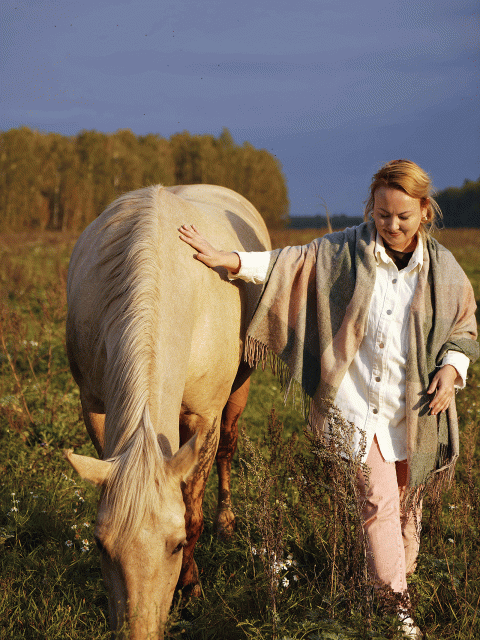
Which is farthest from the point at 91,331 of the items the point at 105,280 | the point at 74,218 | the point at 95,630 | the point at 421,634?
the point at 74,218

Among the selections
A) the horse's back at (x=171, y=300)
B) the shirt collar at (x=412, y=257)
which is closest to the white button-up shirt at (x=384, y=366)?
the shirt collar at (x=412, y=257)

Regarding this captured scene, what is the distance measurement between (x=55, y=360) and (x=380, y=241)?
4159 millimetres

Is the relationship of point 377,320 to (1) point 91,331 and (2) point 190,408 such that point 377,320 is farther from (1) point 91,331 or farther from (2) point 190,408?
(1) point 91,331

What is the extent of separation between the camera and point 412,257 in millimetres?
2588

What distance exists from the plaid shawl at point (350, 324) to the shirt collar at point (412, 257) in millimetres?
31

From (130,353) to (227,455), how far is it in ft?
6.76

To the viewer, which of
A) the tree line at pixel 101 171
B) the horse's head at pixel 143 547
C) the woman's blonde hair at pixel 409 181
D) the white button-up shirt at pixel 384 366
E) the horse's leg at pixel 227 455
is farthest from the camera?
the tree line at pixel 101 171

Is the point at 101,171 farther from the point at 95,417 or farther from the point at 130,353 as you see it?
the point at 130,353

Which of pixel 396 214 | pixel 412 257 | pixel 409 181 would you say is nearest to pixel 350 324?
pixel 412 257

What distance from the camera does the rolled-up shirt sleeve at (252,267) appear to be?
2707 millimetres

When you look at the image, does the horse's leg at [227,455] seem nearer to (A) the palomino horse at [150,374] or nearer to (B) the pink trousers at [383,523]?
(A) the palomino horse at [150,374]

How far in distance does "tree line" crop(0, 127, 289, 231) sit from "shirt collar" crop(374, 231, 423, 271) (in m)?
24.1

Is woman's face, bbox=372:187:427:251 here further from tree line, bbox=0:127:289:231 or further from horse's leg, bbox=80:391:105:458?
tree line, bbox=0:127:289:231

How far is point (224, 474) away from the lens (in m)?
3.77
